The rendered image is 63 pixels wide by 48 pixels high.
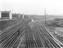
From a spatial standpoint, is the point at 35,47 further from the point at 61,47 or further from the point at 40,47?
the point at 61,47

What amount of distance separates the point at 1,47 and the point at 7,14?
145 ft

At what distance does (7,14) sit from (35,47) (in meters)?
45.2

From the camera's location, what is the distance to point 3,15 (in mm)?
53812

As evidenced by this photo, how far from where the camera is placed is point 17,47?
12711 mm

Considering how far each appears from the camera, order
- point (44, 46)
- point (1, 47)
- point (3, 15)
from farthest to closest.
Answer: point (3, 15), point (44, 46), point (1, 47)

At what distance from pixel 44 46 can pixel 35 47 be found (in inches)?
56.1

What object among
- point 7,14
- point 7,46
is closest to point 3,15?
point 7,14

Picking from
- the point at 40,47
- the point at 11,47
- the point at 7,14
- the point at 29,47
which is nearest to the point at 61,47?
→ the point at 40,47

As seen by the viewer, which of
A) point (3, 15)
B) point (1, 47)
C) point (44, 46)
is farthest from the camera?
point (3, 15)

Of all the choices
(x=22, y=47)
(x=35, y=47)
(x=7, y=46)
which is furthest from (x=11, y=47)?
(x=35, y=47)

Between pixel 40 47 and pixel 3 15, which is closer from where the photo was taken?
pixel 40 47

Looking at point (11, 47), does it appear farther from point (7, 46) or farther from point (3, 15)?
point (3, 15)

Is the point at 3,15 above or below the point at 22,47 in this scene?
above

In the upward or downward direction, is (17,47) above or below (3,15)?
below
